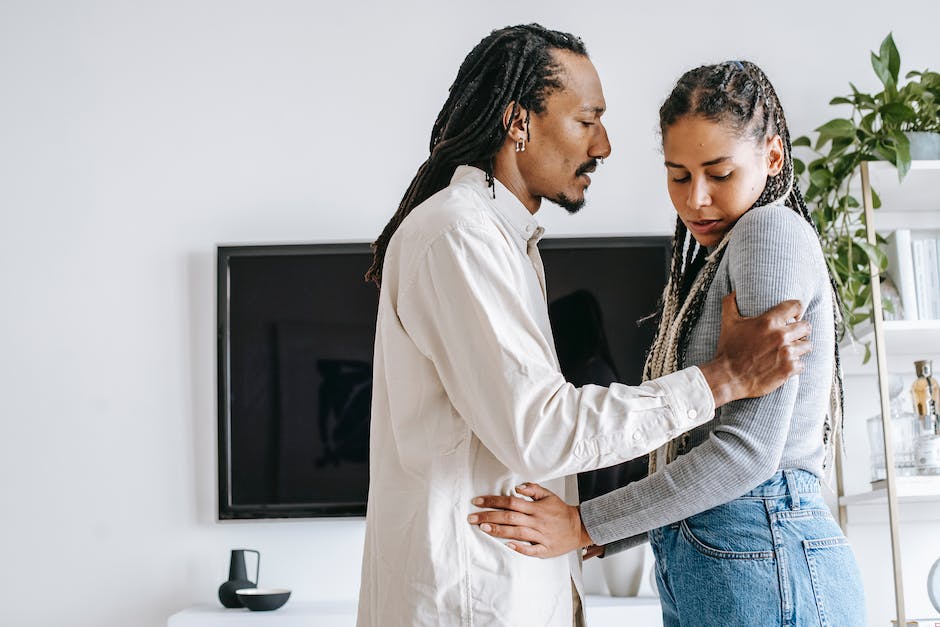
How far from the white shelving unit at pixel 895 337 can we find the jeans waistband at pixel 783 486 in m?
1.35

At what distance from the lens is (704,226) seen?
4.72 feet

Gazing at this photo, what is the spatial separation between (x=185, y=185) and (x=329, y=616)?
4.44 ft

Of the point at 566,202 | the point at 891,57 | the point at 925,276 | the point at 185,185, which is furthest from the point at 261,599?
the point at 891,57

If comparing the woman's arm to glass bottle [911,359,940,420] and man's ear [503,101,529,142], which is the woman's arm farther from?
glass bottle [911,359,940,420]

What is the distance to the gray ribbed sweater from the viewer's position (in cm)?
122

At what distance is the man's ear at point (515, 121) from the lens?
1.54 m

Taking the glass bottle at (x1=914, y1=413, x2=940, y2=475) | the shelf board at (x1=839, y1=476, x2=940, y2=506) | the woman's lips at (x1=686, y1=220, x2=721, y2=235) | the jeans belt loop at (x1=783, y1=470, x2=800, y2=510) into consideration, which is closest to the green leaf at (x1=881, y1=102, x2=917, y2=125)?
the glass bottle at (x1=914, y1=413, x2=940, y2=475)

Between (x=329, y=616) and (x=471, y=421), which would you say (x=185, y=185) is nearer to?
(x=329, y=616)

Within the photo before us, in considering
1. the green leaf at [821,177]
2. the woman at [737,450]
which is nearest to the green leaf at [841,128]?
the green leaf at [821,177]

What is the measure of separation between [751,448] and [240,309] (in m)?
1.95

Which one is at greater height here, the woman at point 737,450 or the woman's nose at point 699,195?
the woman's nose at point 699,195

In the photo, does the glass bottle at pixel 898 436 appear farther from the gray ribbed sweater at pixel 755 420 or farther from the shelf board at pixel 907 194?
the gray ribbed sweater at pixel 755 420

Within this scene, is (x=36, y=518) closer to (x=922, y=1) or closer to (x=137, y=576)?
(x=137, y=576)

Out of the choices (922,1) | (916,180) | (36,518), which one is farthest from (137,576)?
(922,1)
